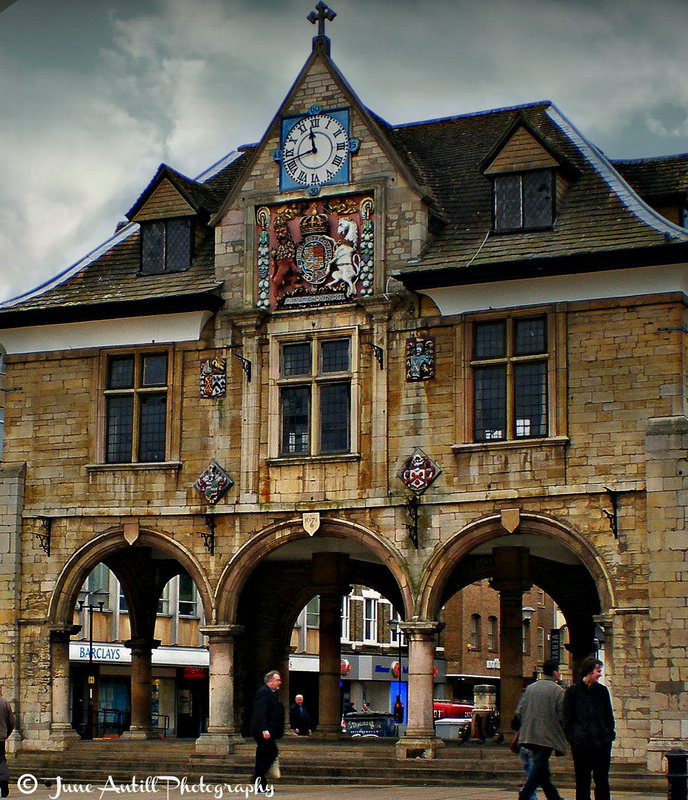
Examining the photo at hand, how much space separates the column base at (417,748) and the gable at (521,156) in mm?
10798

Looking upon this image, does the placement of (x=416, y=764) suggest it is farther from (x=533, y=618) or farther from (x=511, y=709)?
(x=533, y=618)

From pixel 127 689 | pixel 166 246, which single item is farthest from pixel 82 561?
pixel 127 689

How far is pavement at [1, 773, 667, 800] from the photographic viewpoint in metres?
24.9

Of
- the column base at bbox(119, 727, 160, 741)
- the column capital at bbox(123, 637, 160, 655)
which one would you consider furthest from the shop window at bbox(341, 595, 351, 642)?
the column base at bbox(119, 727, 160, 741)

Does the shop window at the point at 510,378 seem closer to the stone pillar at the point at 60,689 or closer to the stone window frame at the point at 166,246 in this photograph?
the stone window frame at the point at 166,246

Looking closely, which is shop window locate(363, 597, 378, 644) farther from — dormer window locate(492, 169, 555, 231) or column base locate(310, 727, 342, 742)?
dormer window locate(492, 169, 555, 231)

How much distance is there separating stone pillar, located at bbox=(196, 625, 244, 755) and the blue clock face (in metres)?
8.93

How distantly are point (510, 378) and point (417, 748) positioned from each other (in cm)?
697

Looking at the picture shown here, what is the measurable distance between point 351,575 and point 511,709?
591 cm

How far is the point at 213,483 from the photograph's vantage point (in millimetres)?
32500

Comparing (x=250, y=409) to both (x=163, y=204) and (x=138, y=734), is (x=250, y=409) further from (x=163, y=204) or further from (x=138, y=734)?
(x=138, y=734)

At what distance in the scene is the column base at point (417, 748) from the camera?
1172 inches

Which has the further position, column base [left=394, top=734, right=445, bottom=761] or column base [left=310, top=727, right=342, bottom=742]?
column base [left=310, top=727, right=342, bottom=742]

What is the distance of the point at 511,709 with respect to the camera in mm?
32781
